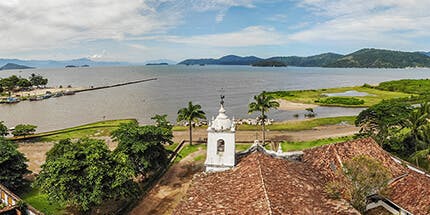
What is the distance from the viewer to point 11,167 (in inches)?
970

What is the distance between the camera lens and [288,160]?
68.3ft

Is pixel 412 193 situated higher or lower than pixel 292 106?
higher

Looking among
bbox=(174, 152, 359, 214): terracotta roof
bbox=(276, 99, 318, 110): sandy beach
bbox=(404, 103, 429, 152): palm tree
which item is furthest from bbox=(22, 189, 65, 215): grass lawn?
bbox=(276, 99, 318, 110): sandy beach

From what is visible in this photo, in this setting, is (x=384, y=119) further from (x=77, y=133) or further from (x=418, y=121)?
(x=77, y=133)

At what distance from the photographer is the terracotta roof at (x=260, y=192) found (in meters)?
13.8

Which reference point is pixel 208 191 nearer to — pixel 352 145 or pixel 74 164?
pixel 74 164

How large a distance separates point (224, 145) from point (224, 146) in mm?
65

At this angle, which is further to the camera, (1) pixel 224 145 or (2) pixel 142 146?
(2) pixel 142 146

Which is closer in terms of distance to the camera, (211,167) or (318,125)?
(211,167)

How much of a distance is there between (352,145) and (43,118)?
62126 mm

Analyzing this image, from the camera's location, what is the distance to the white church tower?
1886cm

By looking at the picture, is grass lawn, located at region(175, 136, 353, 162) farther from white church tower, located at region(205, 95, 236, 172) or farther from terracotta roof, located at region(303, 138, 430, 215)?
white church tower, located at region(205, 95, 236, 172)

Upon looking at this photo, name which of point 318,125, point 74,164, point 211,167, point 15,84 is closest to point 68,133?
point 74,164

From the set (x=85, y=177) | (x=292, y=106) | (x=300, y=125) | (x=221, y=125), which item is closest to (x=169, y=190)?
(x=85, y=177)
